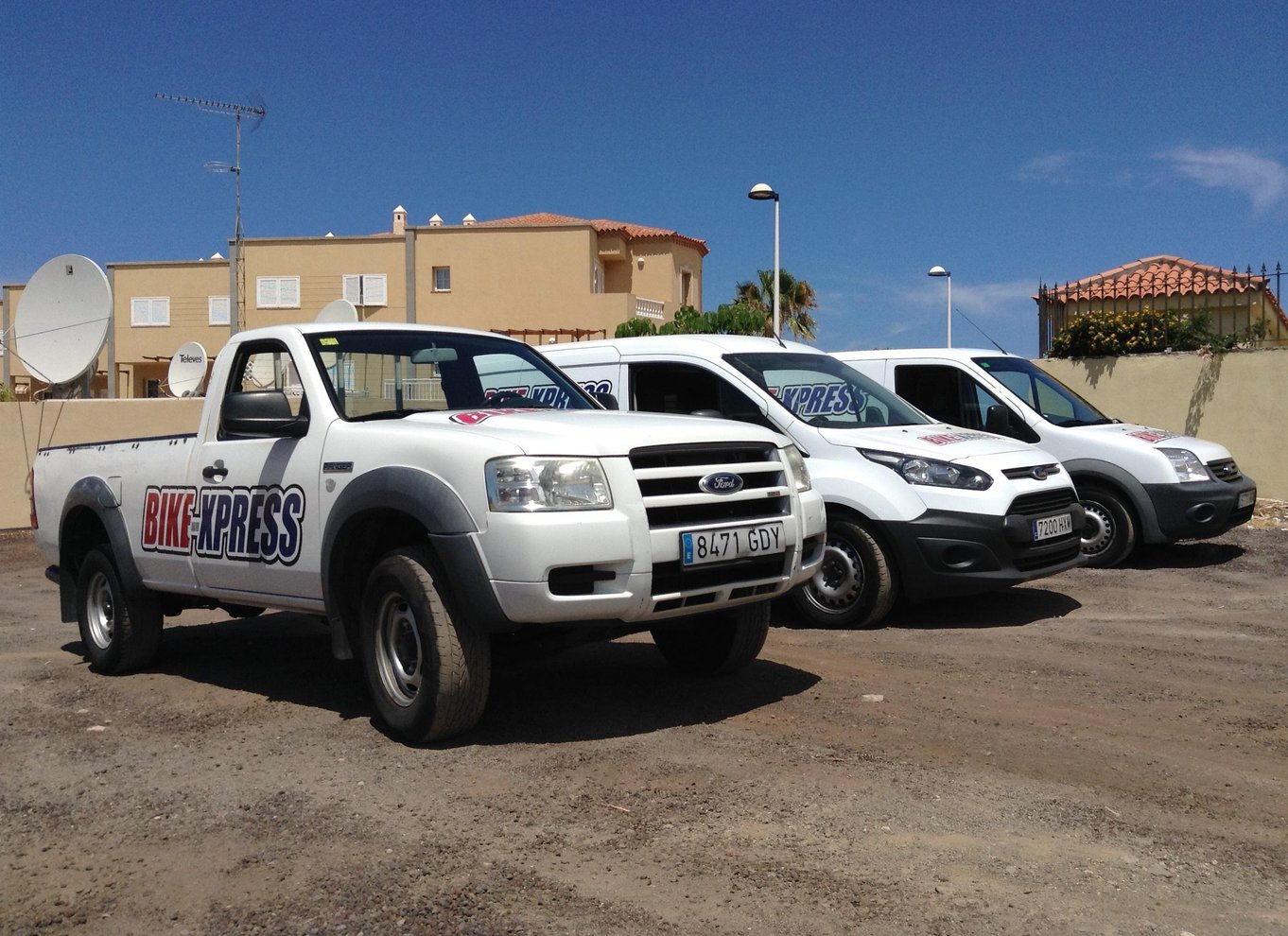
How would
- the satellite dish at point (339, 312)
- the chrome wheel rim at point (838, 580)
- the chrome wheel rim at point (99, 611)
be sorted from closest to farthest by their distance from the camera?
the chrome wheel rim at point (99, 611) → the chrome wheel rim at point (838, 580) → the satellite dish at point (339, 312)

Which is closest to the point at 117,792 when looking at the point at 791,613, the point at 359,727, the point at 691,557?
the point at 359,727

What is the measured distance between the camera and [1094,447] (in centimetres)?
1056

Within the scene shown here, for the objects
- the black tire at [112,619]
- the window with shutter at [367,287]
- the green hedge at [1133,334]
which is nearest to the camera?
the black tire at [112,619]

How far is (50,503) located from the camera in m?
7.59

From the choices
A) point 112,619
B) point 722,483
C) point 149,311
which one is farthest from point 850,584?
point 149,311

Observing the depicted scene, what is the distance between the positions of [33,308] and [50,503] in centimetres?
1334

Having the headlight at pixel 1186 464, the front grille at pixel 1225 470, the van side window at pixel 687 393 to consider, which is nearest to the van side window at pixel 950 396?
the headlight at pixel 1186 464

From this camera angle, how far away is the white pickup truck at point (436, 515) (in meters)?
4.80

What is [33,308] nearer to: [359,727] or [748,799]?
[359,727]

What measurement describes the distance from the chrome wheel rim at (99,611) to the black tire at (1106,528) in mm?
7826

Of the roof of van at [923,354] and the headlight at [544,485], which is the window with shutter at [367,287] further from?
the headlight at [544,485]

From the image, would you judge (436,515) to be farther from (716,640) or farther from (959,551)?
(959,551)

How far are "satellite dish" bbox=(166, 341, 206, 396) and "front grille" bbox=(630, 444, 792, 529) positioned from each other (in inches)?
918

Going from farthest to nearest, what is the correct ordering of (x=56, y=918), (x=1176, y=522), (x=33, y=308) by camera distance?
1. (x=33, y=308)
2. (x=1176, y=522)
3. (x=56, y=918)
